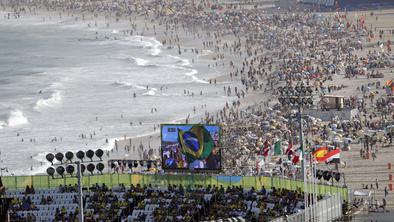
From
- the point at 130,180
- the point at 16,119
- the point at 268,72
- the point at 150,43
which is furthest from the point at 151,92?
the point at 130,180

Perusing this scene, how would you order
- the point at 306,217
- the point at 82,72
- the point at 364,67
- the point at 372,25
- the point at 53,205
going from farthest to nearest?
1. the point at 372,25
2. the point at 82,72
3. the point at 364,67
4. the point at 53,205
5. the point at 306,217

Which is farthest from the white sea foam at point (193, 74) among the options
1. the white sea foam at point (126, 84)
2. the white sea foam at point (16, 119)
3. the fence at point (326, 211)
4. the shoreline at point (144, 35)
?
the fence at point (326, 211)

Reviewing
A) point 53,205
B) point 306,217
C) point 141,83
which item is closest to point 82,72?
point 141,83

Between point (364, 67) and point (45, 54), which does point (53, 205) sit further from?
point (45, 54)

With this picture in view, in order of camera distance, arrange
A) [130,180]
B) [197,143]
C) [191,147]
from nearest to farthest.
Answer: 1. [197,143]
2. [191,147]
3. [130,180]

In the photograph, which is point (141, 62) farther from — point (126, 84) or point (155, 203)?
point (155, 203)

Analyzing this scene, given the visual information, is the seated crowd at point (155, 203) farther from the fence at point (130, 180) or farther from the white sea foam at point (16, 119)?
the white sea foam at point (16, 119)
